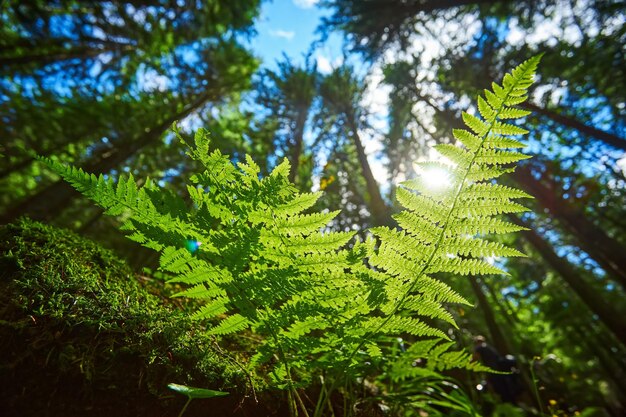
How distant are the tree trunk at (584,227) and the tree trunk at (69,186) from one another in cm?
953

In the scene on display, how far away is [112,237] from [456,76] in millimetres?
12020

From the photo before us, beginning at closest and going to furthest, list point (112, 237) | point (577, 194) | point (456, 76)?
point (112, 237) < point (577, 194) < point (456, 76)

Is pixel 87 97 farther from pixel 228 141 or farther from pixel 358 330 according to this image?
pixel 358 330

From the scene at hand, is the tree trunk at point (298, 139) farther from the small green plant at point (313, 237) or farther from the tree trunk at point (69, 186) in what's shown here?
the small green plant at point (313, 237)

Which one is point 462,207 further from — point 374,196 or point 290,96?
Answer: point 290,96

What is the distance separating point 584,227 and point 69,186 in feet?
45.3

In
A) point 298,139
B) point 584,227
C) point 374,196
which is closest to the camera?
point 584,227

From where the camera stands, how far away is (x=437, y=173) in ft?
3.77

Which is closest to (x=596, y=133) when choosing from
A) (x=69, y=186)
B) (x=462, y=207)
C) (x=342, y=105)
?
(x=342, y=105)

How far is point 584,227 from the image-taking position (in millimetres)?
8180

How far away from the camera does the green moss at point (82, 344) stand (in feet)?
3.32

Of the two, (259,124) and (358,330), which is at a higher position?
(259,124)

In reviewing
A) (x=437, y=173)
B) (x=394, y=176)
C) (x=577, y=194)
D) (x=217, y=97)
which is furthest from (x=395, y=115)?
(x=437, y=173)

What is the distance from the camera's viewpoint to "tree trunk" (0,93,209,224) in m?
6.94
